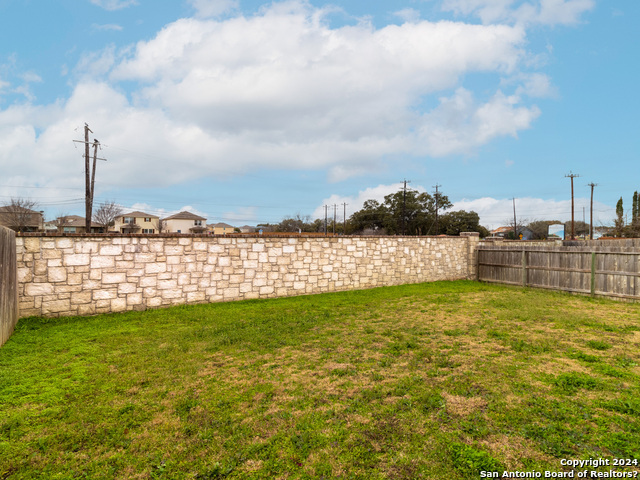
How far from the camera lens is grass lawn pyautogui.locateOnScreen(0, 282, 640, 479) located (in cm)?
272

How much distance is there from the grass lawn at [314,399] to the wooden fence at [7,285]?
34 centimetres

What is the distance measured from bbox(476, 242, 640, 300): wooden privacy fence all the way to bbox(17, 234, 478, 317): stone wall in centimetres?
379

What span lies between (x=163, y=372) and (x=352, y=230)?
52467 millimetres

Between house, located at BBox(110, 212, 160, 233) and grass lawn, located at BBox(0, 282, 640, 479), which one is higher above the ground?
house, located at BBox(110, 212, 160, 233)

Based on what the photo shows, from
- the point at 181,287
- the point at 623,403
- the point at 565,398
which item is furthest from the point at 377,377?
the point at 181,287

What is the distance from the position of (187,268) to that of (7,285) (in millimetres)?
3721

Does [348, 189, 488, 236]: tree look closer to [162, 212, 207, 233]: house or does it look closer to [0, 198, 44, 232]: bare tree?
[162, 212, 207, 233]: house

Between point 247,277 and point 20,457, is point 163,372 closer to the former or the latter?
point 20,457

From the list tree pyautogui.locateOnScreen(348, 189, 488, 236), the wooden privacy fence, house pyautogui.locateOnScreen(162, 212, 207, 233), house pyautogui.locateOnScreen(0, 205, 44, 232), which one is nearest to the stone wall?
the wooden privacy fence

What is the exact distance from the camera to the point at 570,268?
Result: 1173 cm

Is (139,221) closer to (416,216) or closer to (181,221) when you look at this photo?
(181,221)

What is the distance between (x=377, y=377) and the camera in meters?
4.33

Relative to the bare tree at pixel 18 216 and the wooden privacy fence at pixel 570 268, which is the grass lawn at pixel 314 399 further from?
the bare tree at pixel 18 216

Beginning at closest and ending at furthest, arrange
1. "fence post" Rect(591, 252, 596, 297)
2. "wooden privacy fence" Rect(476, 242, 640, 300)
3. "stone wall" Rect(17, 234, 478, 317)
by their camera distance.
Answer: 1. "stone wall" Rect(17, 234, 478, 317)
2. "wooden privacy fence" Rect(476, 242, 640, 300)
3. "fence post" Rect(591, 252, 596, 297)
